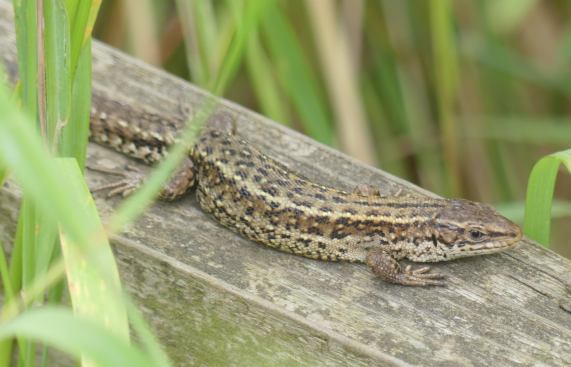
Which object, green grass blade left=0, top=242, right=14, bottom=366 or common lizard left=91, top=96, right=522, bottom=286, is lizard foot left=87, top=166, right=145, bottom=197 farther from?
green grass blade left=0, top=242, right=14, bottom=366

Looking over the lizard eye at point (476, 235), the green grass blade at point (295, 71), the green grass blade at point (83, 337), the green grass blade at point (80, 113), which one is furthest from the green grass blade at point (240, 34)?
the green grass blade at point (295, 71)

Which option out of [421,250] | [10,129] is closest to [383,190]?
[421,250]

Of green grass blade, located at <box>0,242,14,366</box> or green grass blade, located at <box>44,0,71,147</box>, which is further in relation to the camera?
green grass blade, located at <box>0,242,14,366</box>

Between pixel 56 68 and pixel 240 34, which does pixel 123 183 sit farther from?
pixel 240 34

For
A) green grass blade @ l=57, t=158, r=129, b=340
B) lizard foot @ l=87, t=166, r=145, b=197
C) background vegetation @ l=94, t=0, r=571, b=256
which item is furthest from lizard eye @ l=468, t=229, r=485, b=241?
green grass blade @ l=57, t=158, r=129, b=340

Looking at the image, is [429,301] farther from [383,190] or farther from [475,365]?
[383,190]

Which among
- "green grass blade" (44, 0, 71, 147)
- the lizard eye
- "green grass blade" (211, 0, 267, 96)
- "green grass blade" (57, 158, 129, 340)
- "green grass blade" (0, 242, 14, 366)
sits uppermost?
"green grass blade" (211, 0, 267, 96)

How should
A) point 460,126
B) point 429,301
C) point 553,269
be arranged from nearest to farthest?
point 429,301
point 553,269
point 460,126

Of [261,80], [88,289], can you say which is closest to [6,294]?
[88,289]
